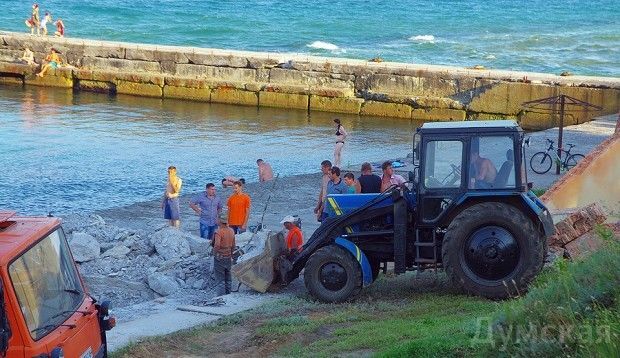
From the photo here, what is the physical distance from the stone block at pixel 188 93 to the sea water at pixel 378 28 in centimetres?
1494

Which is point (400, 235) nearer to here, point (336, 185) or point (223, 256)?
point (223, 256)

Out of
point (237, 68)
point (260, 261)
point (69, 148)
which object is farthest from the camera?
point (237, 68)

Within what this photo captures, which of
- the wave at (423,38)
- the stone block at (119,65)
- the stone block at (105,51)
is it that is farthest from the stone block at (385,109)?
the wave at (423,38)

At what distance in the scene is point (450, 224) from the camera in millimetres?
11953

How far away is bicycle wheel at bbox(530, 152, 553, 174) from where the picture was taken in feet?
76.5

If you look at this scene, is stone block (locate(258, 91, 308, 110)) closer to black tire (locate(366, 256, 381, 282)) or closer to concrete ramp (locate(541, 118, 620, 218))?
concrete ramp (locate(541, 118, 620, 218))

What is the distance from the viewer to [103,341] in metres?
8.88

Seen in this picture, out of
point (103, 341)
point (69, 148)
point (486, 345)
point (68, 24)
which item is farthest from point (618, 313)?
point (68, 24)

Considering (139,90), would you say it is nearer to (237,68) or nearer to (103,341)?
(237,68)

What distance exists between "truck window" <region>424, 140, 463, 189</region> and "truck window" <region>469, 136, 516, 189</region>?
0.77 feet

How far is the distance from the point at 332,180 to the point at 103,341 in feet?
24.0

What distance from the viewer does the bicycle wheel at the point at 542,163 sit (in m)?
23.3

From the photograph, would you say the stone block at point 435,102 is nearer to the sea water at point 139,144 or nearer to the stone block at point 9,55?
the sea water at point 139,144

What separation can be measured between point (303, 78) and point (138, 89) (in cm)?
643
